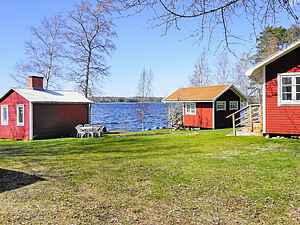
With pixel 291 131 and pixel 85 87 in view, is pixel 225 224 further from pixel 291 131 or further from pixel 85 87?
pixel 85 87

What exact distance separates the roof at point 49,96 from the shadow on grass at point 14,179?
16.0m

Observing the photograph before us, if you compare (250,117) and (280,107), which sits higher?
(280,107)

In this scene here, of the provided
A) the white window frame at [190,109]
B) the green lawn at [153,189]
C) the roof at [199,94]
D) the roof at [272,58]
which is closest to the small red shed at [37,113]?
the roof at [199,94]

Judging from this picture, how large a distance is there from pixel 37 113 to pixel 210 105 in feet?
44.5

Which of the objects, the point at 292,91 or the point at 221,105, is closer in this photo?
the point at 292,91

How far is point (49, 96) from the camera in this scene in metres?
26.1

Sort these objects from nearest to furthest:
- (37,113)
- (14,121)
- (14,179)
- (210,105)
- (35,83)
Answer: (14,179)
(37,113)
(14,121)
(35,83)
(210,105)

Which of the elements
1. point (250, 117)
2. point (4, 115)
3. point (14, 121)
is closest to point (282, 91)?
point (250, 117)

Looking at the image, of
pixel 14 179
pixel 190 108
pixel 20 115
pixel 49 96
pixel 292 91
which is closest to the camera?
pixel 14 179

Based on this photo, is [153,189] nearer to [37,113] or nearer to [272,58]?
[272,58]

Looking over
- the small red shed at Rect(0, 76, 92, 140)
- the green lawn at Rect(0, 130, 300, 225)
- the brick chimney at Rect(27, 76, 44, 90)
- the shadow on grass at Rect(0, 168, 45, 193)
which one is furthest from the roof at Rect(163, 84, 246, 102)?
the shadow on grass at Rect(0, 168, 45, 193)

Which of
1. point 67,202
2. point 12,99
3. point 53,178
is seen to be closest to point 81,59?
point 12,99

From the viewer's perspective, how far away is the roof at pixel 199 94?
29.6m

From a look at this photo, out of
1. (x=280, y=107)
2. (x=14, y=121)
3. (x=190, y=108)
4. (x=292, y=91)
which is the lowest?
(x=14, y=121)
